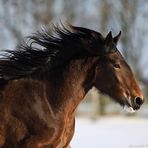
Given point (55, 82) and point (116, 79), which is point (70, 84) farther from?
point (116, 79)

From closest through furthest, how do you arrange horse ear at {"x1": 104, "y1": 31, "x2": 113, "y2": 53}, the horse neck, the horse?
the horse
the horse neck
horse ear at {"x1": 104, "y1": 31, "x2": 113, "y2": 53}

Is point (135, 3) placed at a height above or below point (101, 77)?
below

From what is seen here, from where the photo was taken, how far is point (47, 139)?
5.18m

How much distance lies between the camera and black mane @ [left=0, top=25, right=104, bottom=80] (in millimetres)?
5598

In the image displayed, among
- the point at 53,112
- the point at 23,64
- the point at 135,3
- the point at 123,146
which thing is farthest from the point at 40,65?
the point at 135,3

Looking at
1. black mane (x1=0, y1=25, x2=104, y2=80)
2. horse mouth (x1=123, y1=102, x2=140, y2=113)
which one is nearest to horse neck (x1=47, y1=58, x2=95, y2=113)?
black mane (x1=0, y1=25, x2=104, y2=80)

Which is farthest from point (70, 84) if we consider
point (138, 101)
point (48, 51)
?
point (138, 101)

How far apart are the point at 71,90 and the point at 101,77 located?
343mm

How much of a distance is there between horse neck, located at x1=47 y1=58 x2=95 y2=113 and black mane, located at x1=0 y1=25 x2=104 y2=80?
4.0 inches

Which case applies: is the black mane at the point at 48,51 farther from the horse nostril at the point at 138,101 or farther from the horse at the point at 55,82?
the horse nostril at the point at 138,101

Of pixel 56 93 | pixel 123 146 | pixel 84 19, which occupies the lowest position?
pixel 84 19

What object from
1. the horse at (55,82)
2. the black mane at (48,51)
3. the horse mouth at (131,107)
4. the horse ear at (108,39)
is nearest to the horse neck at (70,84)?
the horse at (55,82)

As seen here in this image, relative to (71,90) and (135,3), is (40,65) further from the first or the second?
(135,3)

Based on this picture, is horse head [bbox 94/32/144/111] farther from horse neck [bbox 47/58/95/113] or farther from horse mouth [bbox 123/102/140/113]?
horse neck [bbox 47/58/95/113]
